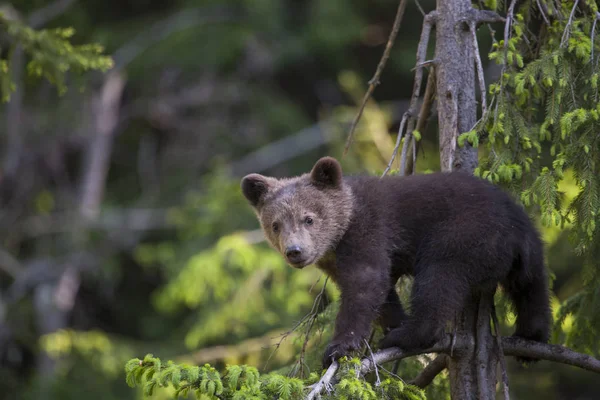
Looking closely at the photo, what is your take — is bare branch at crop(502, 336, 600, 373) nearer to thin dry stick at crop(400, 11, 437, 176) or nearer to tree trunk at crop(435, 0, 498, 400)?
tree trunk at crop(435, 0, 498, 400)

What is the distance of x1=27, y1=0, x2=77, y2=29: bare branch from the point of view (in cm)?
1747

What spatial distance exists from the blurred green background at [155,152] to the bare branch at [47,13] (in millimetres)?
114

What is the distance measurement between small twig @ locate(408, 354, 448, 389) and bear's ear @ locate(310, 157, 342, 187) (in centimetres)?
144

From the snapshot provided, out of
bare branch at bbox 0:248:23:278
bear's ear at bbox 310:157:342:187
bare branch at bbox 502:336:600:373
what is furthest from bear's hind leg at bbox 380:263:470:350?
bare branch at bbox 0:248:23:278

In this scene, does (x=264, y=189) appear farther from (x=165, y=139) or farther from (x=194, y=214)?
(x=165, y=139)

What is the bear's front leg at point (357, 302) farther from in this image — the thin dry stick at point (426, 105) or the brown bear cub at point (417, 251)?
the thin dry stick at point (426, 105)

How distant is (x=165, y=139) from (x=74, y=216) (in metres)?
5.28

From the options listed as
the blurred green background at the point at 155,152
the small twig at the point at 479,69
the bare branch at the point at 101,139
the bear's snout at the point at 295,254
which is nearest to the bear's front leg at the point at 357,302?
the bear's snout at the point at 295,254

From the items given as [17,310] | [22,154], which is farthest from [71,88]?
[17,310]

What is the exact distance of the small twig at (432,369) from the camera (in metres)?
5.09

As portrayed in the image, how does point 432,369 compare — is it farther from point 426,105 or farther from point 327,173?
point 426,105

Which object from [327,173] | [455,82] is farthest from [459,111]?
[327,173]

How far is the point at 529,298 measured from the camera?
5.20 meters

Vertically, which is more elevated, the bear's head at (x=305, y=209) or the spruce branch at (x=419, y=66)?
the spruce branch at (x=419, y=66)
